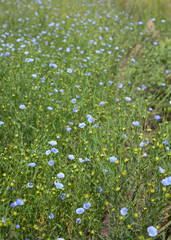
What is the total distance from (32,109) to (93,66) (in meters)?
1.41

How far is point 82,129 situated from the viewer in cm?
278

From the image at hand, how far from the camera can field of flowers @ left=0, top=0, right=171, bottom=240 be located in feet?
6.17

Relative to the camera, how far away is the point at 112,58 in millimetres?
4348

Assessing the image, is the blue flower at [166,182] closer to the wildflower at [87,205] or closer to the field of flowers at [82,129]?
the field of flowers at [82,129]

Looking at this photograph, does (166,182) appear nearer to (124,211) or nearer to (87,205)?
(124,211)

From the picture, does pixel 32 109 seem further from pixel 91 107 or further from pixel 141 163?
pixel 141 163

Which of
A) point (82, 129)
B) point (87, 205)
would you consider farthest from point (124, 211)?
point (82, 129)

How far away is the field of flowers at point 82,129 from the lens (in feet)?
6.17

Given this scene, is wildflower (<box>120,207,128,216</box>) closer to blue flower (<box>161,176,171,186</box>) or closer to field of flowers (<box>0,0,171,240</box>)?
field of flowers (<box>0,0,171,240</box>)

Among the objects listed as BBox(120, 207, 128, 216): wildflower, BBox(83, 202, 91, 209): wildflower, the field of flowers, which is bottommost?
BBox(120, 207, 128, 216): wildflower

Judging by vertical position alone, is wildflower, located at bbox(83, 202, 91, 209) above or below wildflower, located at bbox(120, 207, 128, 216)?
above

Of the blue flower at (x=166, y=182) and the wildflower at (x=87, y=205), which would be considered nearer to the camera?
the blue flower at (x=166, y=182)

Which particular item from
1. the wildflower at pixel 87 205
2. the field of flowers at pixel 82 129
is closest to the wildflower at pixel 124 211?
the field of flowers at pixel 82 129

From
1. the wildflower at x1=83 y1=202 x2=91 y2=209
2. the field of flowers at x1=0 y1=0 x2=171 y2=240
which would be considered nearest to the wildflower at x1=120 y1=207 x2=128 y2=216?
the field of flowers at x1=0 y1=0 x2=171 y2=240
